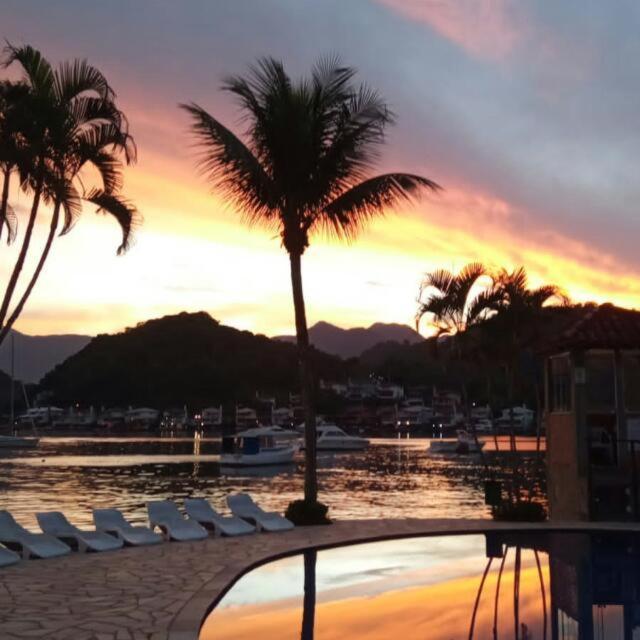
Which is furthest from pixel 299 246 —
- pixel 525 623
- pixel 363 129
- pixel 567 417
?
pixel 525 623

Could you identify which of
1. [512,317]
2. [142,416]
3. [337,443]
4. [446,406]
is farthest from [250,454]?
[446,406]

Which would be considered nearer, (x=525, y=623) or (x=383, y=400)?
(x=525, y=623)

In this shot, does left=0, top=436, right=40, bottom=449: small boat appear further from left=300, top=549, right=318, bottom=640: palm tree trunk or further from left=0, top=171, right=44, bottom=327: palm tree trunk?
left=300, top=549, right=318, bottom=640: palm tree trunk

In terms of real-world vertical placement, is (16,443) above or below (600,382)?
below

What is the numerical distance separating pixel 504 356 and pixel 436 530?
33.8 ft

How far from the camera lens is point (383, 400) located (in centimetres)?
19712

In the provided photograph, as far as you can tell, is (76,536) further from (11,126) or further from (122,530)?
(11,126)

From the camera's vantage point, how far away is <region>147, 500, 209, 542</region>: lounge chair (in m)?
15.1

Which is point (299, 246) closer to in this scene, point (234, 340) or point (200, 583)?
point (200, 583)

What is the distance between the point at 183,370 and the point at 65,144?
561 ft

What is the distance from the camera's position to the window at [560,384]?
19156 mm

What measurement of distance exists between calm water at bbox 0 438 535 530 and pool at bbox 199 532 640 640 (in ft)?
35.8

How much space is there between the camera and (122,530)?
47.6 ft

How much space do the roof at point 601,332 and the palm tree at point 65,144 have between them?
29.5 feet
